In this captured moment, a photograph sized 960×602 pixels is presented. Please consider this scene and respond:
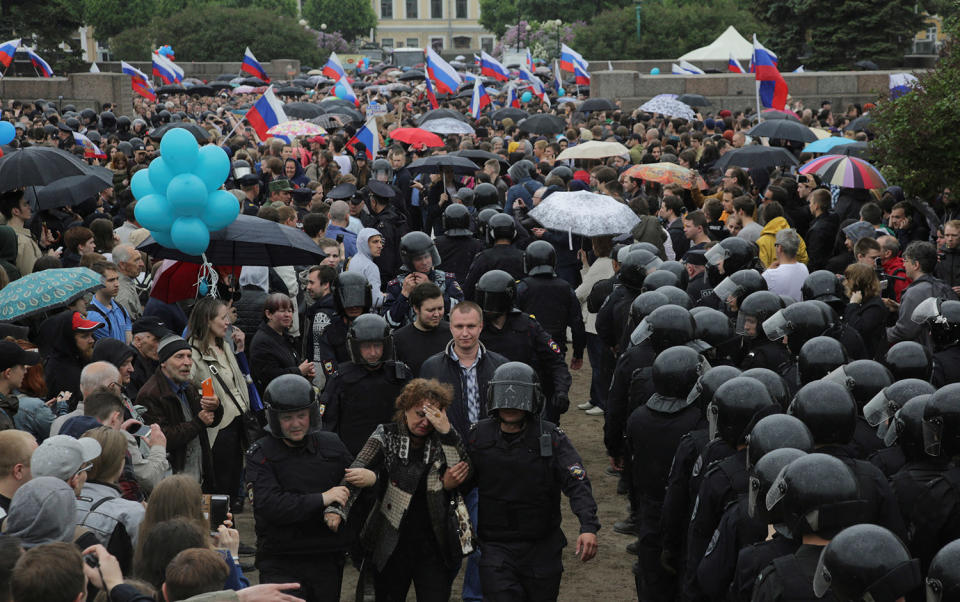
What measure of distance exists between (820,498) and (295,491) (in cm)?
261

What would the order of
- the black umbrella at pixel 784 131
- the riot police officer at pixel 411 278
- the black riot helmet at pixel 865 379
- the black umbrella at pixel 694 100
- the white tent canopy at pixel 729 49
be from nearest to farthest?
the black riot helmet at pixel 865 379
the riot police officer at pixel 411 278
the black umbrella at pixel 784 131
the black umbrella at pixel 694 100
the white tent canopy at pixel 729 49

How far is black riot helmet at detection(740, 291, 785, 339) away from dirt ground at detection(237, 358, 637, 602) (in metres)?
1.78

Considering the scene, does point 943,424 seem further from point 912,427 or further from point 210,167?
point 210,167

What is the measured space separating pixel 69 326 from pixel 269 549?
279cm

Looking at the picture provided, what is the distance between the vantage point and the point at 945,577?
11.9 feet

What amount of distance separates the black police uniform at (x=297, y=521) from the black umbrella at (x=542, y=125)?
631 inches

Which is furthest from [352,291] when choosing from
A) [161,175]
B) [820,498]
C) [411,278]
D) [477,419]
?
[820,498]

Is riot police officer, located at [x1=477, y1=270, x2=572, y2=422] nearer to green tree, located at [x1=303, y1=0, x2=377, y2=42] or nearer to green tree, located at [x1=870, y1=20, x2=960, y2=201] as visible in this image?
green tree, located at [x1=870, y1=20, x2=960, y2=201]

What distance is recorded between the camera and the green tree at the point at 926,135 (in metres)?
11.8

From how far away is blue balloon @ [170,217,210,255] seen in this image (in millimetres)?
7879

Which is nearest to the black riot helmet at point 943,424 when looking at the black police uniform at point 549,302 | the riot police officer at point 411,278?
the riot police officer at point 411,278

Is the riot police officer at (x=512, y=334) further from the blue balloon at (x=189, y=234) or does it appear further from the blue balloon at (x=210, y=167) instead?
the blue balloon at (x=210, y=167)

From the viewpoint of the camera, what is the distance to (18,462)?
204 inches

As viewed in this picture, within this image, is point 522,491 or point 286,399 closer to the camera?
point 286,399
